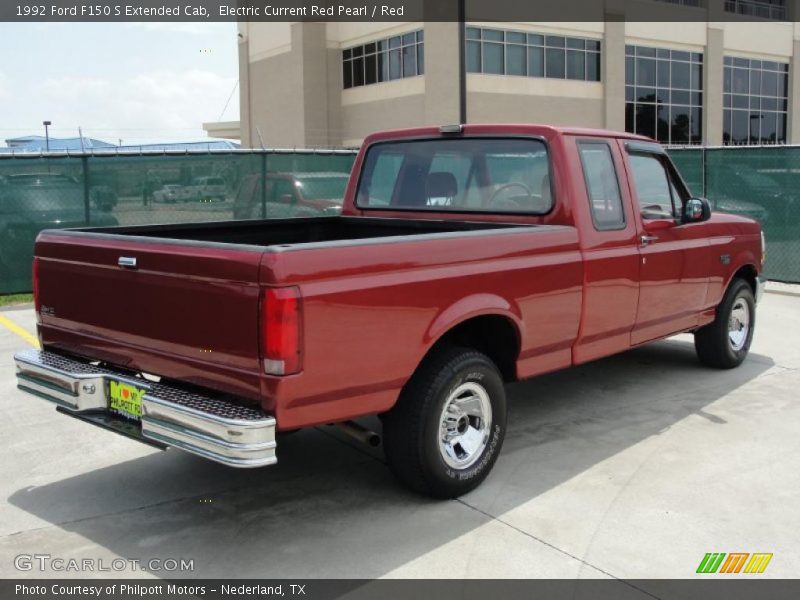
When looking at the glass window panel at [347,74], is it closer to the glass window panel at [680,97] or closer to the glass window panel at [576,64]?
the glass window panel at [576,64]

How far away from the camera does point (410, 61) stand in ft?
117

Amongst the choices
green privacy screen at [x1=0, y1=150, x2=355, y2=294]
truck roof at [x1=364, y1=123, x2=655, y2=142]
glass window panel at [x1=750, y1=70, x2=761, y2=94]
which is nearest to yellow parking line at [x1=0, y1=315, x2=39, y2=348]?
green privacy screen at [x1=0, y1=150, x2=355, y2=294]

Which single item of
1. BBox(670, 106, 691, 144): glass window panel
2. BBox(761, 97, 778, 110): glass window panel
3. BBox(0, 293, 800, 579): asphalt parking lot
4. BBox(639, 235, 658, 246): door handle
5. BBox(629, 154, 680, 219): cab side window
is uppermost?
BBox(761, 97, 778, 110): glass window panel

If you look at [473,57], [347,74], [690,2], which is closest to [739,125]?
[690,2]

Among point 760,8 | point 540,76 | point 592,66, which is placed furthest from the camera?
point 760,8

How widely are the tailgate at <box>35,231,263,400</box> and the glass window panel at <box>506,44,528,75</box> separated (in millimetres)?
31782

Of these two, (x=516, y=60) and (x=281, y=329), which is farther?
(x=516, y=60)

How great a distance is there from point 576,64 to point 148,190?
90.7 feet

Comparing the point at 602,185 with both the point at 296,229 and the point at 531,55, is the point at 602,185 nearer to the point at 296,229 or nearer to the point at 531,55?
the point at 296,229

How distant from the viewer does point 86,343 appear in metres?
4.75

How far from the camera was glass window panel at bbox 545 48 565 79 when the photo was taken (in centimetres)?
3594

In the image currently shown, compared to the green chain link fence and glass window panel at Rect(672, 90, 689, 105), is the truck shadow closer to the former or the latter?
the green chain link fence

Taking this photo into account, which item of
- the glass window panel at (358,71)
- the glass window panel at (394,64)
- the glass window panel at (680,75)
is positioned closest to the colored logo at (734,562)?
the glass window panel at (394,64)

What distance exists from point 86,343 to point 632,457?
3.24m
